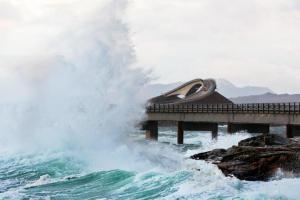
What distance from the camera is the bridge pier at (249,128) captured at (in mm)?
46909

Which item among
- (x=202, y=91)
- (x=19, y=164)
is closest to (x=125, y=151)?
(x=19, y=164)

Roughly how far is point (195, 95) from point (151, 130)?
3193 centimetres

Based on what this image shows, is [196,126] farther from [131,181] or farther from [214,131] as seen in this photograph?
[131,181]

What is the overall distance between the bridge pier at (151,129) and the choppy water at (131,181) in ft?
81.9

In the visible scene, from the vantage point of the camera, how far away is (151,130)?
56062mm

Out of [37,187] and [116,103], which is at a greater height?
[116,103]

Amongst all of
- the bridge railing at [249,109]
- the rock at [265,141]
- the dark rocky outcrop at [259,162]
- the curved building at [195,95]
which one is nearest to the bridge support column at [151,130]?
the bridge railing at [249,109]

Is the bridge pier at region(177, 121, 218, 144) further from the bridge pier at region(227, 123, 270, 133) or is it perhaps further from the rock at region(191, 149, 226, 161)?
the rock at region(191, 149, 226, 161)

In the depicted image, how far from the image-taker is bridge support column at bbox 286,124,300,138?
40219 mm

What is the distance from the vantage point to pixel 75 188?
21.6 metres

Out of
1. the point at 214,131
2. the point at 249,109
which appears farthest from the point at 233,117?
the point at 214,131

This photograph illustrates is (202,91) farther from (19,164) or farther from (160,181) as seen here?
(160,181)

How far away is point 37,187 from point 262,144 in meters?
9.63

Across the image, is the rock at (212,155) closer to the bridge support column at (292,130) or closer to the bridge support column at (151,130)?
the bridge support column at (292,130)
